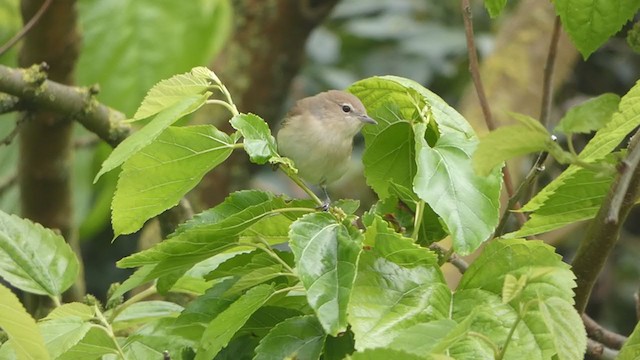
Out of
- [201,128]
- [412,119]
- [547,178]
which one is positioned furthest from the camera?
[547,178]

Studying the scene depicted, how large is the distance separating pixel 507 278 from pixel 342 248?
0.68ft

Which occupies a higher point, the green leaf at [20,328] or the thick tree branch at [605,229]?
the green leaf at [20,328]

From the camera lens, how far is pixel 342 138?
115 inches

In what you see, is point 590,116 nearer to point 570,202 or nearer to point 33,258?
point 570,202

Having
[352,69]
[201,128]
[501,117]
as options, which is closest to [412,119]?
[201,128]

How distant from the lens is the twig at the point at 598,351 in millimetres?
1643

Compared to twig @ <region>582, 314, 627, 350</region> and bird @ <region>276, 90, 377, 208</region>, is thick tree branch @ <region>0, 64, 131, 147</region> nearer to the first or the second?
bird @ <region>276, 90, 377, 208</region>

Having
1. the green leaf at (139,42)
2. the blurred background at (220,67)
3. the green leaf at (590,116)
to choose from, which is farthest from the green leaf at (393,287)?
the green leaf at (139,42)

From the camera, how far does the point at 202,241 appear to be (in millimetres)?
1269

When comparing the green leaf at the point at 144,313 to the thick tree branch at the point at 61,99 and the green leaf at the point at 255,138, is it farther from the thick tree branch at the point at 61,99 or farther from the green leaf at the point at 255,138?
the thick tree branch at the point at 61,99

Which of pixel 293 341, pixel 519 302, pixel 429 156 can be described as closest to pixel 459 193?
pixel 429 156

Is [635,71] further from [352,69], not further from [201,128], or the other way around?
[201,128]

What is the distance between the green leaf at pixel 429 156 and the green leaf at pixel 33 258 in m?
0.48

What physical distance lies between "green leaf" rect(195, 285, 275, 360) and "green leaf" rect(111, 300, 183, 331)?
0.79 ft
